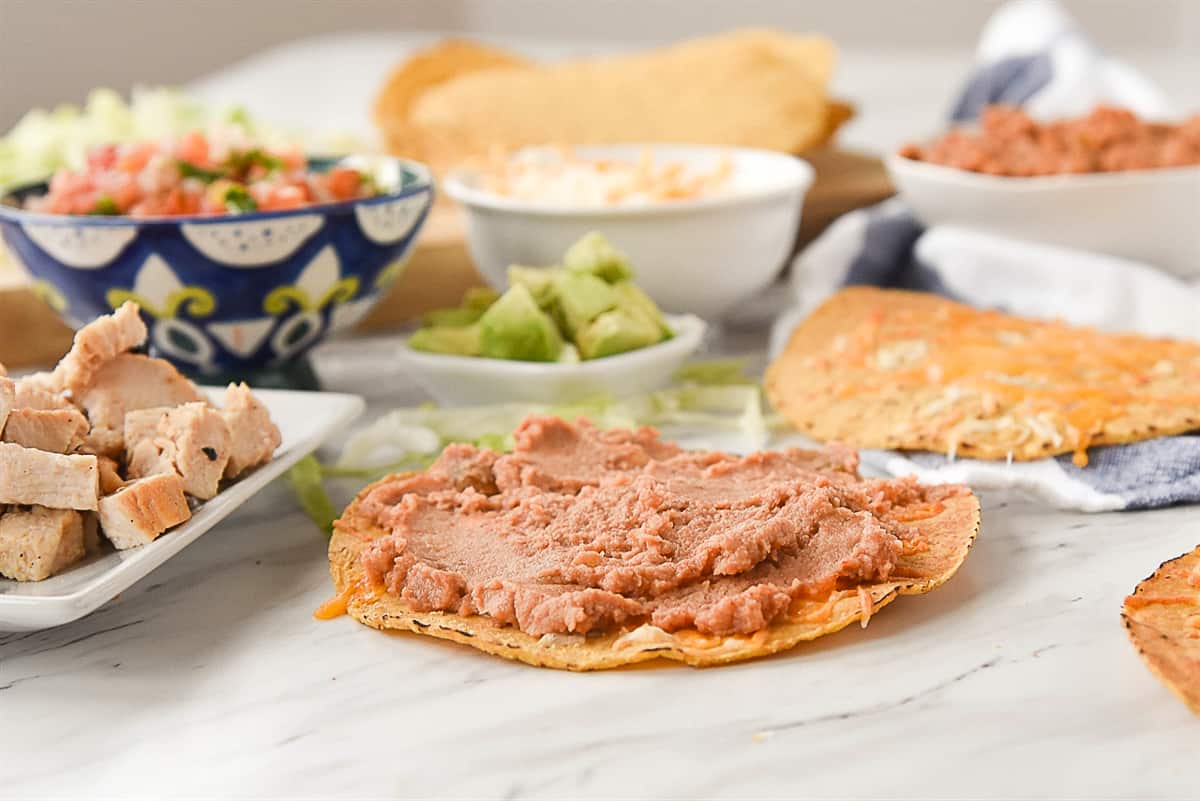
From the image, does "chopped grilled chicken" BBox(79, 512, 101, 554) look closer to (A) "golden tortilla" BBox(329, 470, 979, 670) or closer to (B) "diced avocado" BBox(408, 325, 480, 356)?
(A) "golden tortilla" BBox(329, 470, 979, 670)

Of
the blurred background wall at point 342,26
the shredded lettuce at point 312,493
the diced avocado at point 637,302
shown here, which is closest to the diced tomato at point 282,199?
the shredded lettuce at point 312,493

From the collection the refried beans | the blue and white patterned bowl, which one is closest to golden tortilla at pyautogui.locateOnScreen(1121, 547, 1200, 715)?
the blue and white patterned bowl

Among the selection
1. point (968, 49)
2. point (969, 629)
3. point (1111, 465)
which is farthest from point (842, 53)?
point (969, 629)

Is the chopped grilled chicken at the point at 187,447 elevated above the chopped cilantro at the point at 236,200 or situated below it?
below

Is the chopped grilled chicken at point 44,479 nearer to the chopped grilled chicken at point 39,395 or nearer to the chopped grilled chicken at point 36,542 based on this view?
the chopped grilled chicken at point 36,542

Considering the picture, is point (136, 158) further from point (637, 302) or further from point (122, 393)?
point (637, 302)

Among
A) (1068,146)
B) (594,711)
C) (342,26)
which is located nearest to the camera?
(594,711)

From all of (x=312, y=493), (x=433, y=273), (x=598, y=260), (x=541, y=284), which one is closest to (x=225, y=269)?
(x=312, y=493)

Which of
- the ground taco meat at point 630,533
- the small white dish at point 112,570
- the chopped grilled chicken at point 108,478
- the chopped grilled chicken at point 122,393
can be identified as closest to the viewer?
the small white dish at point 112,570
